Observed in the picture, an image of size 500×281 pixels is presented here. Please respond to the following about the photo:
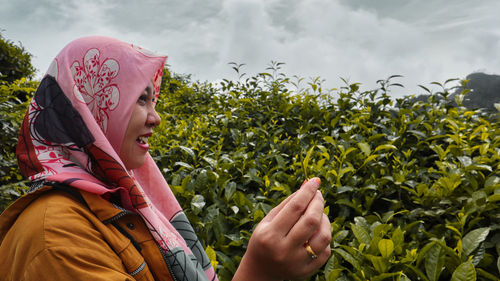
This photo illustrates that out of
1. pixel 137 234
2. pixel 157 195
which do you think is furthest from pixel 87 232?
pixel 157 195

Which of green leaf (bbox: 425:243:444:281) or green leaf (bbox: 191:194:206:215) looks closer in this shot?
green leaf (bbox: 425:243:444:281)

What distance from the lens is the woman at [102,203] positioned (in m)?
0.83

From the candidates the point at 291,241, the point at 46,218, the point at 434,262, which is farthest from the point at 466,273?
the point at 46,218

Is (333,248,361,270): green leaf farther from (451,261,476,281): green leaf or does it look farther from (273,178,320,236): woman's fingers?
(273,178,320,236): woman's fingers

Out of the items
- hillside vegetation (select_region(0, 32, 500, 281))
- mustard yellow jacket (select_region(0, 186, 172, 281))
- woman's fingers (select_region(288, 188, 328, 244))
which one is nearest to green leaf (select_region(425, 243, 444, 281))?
hillside vegetation (select_region(0, 32, 500, 281))

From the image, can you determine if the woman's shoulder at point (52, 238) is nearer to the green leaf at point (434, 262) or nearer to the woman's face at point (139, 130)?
the woman's face at point (139, 130)

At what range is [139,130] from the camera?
1.26 metres

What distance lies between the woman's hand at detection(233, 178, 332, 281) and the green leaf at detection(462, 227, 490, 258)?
3.15ft

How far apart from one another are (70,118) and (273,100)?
11.5 feet

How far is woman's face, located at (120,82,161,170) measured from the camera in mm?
1247

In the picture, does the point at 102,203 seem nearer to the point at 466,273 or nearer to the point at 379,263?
the point at 379,263

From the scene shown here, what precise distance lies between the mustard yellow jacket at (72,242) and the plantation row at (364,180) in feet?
2.25

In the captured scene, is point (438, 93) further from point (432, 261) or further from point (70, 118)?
point (70, 118)

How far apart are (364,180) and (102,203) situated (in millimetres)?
1977
